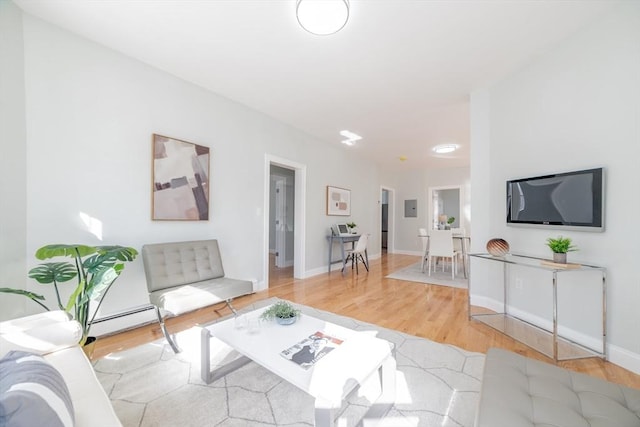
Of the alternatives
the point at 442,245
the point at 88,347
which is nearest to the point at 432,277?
the point at 442,245

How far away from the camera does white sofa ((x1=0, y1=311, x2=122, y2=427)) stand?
89 centimetres

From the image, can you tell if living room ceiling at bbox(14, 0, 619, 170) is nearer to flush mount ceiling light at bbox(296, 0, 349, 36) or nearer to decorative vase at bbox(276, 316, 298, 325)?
flush mount ceiling light at bbox(296, 0, 349, 36)

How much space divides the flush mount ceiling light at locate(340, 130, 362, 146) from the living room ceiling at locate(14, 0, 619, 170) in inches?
39.1

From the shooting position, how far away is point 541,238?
2475 mm

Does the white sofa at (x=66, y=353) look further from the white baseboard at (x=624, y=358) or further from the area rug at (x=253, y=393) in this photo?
the white baseboard at (x=624, y=358)

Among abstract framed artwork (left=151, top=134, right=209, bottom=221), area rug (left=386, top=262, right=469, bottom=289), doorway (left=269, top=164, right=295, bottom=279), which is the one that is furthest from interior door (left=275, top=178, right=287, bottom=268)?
abstract framed artwork (left=151, top=134, right=209, bottom=221)

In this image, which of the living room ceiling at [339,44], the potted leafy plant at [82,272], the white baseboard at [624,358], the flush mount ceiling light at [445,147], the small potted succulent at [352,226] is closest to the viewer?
the potted leafy plant at [82,272]

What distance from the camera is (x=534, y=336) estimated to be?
7.66 feet

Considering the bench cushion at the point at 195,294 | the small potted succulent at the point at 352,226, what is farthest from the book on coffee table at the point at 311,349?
the small potted succulent at the point at 352,226

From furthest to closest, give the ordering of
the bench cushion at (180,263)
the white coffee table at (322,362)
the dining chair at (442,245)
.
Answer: the dining chair at (442,245) < the bench cushion at (180,263) < the white coffee table at (322,362)

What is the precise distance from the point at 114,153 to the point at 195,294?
151 cm

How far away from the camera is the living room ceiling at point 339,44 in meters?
1.90

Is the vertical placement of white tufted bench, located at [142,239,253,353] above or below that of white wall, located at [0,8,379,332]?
below

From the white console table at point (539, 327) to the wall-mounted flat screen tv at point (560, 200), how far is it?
1.18 feet
